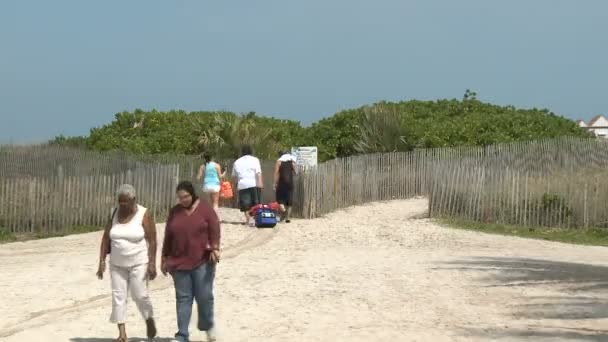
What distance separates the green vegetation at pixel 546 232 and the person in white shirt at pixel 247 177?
4115 mm

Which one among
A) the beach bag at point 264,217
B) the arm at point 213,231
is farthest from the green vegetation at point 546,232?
the arm at point 213,231

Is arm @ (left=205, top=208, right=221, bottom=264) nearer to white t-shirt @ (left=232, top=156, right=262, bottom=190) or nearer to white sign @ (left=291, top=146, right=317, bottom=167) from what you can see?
white t-shirt @ (left=232, top=156, right=262, bottom=190)

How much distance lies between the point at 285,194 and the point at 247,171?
1.62 m

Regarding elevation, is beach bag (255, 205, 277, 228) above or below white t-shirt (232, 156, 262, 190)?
below

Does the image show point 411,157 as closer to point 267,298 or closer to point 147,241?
point 267,298

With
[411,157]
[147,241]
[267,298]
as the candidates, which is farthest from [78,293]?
[411,157]

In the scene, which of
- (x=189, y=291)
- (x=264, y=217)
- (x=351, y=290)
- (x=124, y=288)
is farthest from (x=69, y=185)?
(x=189, y=291)

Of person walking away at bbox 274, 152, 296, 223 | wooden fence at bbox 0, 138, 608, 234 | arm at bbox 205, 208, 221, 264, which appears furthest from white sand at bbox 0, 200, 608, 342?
person walking away at bbox 274, 152, 296, 223

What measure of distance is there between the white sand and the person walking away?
1.69 metres

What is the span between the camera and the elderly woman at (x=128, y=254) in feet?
28.7

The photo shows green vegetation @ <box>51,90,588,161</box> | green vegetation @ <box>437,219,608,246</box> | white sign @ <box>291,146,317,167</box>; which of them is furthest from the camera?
green vegetation @ <box>51,90,588,161</box>

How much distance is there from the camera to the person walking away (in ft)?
65.9

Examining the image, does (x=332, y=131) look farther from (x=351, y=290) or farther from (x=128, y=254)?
(x=128, y=254)

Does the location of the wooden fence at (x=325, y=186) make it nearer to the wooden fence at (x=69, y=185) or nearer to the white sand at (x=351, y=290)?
the wooden fence at (x=69, y=185)
